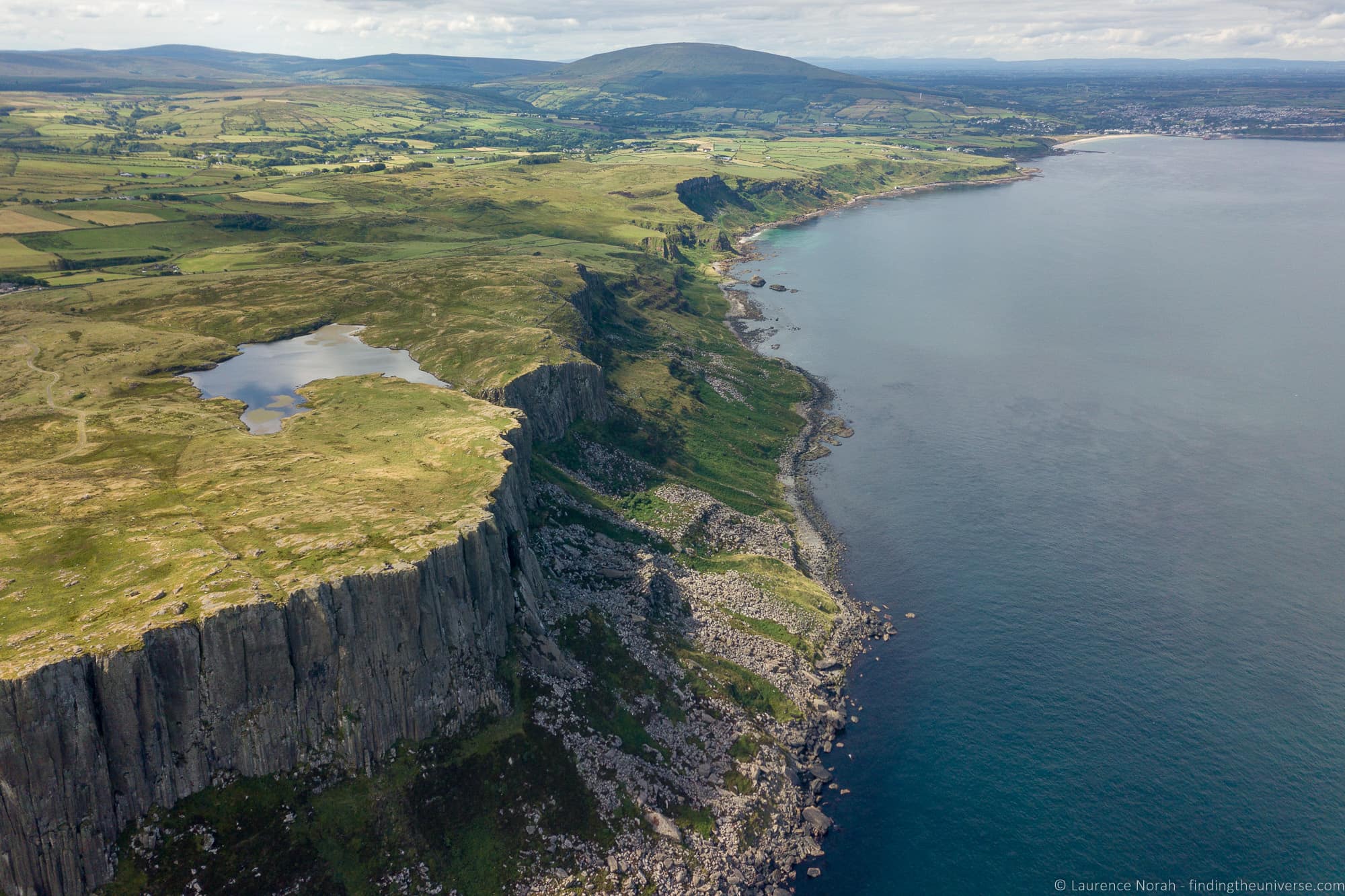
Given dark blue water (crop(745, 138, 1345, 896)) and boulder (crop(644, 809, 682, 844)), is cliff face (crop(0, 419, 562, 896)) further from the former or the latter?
dark blue water (crop(745, 138, 1345, 896))

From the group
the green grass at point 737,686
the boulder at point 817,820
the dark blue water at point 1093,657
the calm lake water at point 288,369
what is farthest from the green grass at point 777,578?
the calm lake water at point 288,369

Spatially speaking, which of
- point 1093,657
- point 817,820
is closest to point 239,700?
point 817,820

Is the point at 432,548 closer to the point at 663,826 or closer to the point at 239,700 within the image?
the point at 239,700

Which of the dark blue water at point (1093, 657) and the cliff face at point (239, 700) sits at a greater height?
the cliff face at point (239, 700)

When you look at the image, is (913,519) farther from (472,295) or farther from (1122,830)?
(472,295)

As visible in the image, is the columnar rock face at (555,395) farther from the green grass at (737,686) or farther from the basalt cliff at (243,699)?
the green grass at (737,686)

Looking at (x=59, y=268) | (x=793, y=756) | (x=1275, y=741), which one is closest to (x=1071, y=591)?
(x=1275, y=741)
